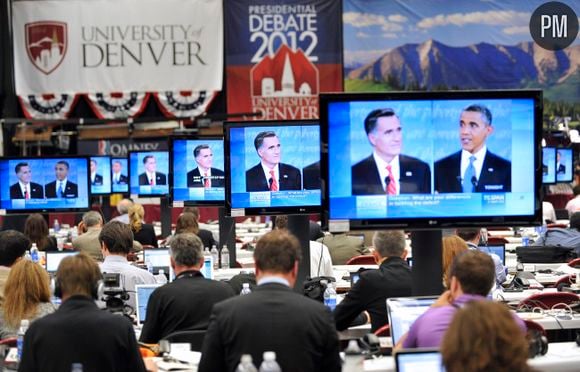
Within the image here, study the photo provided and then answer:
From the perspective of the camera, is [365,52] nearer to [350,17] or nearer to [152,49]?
[350,17]

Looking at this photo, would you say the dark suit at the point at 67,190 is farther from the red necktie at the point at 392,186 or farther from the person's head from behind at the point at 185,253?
the red necktie at the point at 392,186

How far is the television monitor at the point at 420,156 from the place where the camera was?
5773mm

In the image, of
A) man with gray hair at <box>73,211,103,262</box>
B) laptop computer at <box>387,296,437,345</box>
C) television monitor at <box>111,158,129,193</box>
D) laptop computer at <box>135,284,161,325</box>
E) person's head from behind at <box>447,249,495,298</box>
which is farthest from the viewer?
television monitor at <box>111,158,129,193</box>

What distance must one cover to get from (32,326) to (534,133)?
8.53 feet

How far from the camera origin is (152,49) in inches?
996

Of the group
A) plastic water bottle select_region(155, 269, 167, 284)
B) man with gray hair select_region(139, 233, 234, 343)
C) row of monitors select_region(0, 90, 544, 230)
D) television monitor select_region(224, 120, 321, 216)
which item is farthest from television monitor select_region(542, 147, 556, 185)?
row of monitors select_region(0, 90, 544, 230)

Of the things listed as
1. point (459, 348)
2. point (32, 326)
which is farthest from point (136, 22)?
point (459, 348)

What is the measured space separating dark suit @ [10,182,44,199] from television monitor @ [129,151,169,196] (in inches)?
113

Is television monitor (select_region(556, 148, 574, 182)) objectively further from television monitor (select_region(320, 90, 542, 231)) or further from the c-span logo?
television monitor (select_region(320, 90, 542, 231))

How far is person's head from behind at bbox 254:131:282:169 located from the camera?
26.6ft

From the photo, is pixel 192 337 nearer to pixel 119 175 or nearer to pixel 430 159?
pixel 430 159

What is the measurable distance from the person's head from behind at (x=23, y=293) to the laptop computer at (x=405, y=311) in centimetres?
218

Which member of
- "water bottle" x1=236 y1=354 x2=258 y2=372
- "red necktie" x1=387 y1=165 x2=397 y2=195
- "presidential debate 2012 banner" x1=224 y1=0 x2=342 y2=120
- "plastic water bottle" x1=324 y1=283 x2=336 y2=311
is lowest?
"plastic water bottle" x1=324 y1=283 x2=336 y2=311

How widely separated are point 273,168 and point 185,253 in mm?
1141
